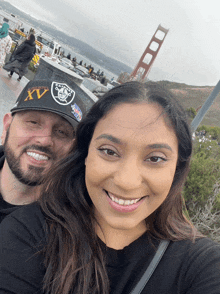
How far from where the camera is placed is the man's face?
1635 millimetres

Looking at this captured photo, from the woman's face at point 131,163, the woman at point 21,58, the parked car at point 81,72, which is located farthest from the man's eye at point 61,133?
the parked car at point 81,72

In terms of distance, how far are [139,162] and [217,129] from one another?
7519mm

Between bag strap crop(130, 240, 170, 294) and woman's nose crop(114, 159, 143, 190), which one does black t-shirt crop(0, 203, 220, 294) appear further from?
woman's nose crop(114, 159, 143, 190)

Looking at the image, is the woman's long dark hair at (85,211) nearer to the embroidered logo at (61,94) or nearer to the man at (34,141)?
the man at (34,141)

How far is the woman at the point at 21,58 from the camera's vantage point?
695cm

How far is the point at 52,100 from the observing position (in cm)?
172

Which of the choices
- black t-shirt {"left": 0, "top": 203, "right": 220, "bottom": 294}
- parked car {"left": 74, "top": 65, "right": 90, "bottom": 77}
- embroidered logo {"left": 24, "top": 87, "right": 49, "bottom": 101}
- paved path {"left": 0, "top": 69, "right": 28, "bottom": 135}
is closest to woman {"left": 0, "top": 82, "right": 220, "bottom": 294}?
black t-shirt {"left": 0, "top": 203, "right": 220, "bottom": 294}

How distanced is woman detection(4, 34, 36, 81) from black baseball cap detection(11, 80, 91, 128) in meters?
5.81

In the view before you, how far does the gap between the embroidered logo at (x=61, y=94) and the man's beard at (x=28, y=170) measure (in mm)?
372

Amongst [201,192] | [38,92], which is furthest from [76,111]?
[201,192]

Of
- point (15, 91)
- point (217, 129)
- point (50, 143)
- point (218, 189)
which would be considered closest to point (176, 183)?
point (50, 143)

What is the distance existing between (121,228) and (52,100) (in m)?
1.05

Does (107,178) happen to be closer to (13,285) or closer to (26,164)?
(13,285)

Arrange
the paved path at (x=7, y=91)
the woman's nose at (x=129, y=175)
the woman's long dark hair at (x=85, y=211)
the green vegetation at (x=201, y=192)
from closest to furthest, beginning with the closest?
1. the woman's nose at (x=129, y=175)
2. the woman's long dark hair at (x=85, y=211)
3. the green vegetation at (x=201, y=192)
4. the paved path at (x=7, y=91)
